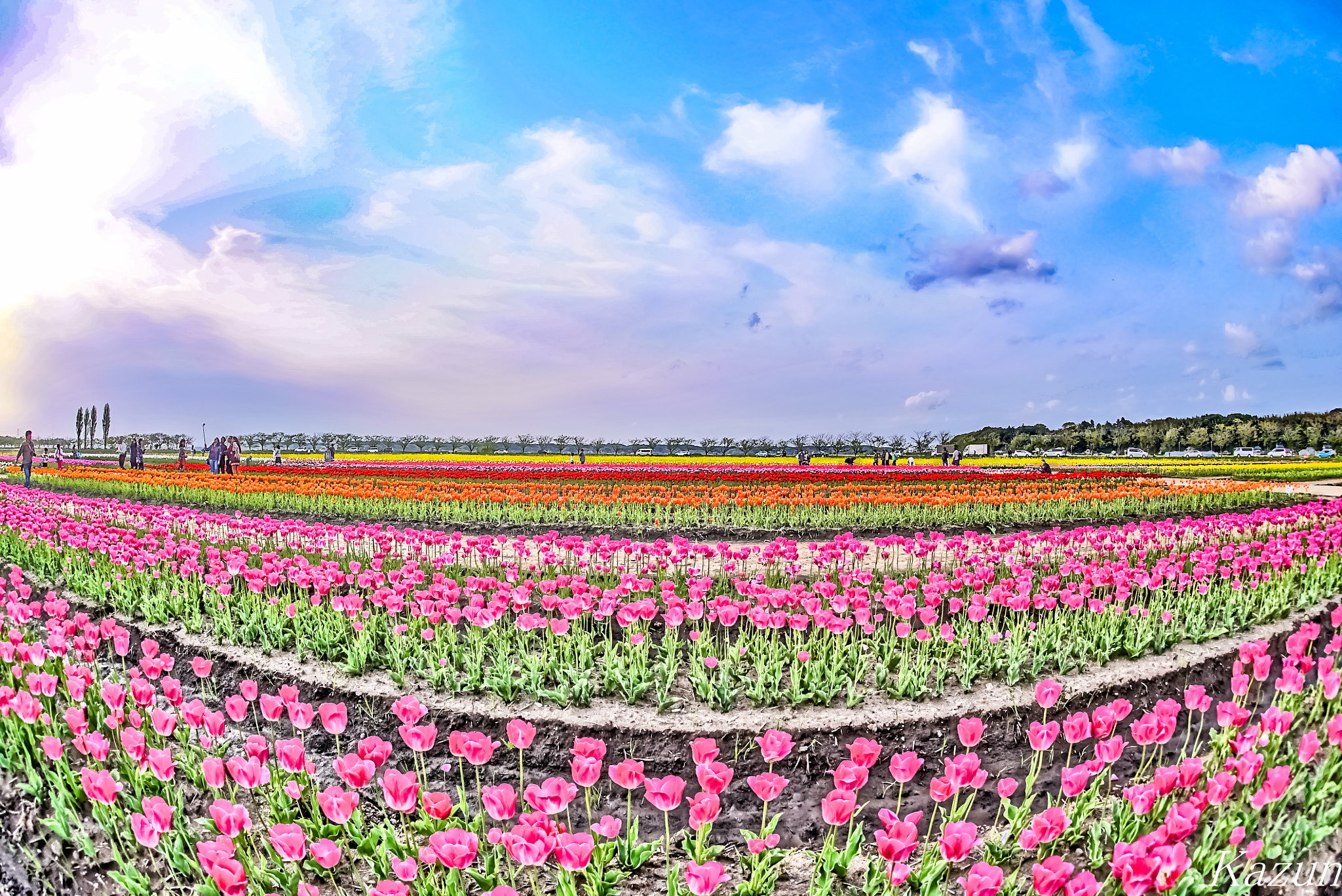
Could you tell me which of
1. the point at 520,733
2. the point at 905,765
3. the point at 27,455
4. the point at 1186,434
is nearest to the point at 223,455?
the point at 27,455

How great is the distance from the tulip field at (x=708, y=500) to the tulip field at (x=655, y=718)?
4.62 m

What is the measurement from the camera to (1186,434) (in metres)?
94.4

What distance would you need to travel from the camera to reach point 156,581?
882 cm

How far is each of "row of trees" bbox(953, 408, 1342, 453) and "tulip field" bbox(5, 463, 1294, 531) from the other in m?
62.3

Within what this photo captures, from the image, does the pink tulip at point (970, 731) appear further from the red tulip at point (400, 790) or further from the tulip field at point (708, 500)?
the tulip field at point (708, 500)

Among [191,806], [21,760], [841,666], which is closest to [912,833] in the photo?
[841,666]

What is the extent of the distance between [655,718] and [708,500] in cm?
1150

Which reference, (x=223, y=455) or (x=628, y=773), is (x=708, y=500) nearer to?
(x=628, y=773)

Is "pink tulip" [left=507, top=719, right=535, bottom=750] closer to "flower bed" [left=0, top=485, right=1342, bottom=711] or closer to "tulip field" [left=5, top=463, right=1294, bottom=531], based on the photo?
"flower bed" [left=0, top=485, right=1342, bottom=711]

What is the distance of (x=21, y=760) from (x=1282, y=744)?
796cm

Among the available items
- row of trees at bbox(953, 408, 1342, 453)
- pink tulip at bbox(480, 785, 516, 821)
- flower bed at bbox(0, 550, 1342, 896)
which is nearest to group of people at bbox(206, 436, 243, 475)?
flower bed at bbox(0, 550, 1342, 896)

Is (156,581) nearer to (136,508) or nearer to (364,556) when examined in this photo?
(364,556)

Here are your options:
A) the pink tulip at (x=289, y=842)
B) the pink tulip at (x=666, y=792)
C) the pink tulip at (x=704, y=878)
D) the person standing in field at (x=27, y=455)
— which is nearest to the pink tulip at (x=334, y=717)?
the pink tulip at (x=289, y=842)

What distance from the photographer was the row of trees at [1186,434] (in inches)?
3243
